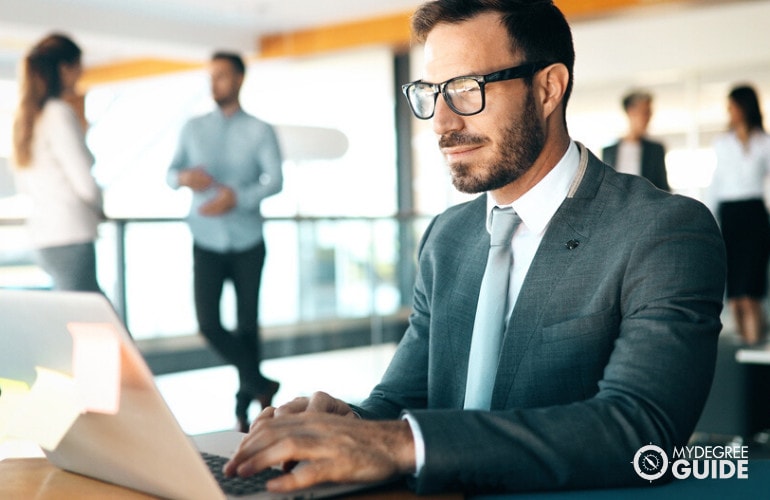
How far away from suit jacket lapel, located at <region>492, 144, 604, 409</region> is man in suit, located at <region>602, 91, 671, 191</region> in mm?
4646

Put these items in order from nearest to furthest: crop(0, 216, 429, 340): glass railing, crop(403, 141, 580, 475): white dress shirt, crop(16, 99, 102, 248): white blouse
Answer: crop(403, 141, 580, 475): white dress shirt, crop(16, 99, 102, 248): white blouse, crop(0, 216, 429, 340): glass railing

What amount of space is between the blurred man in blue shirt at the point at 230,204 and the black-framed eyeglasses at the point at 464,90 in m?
3.10

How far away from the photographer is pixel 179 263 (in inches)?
230

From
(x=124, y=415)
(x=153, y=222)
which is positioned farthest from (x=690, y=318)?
(x=153, y=222)

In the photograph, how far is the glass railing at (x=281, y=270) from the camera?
5.50 meters

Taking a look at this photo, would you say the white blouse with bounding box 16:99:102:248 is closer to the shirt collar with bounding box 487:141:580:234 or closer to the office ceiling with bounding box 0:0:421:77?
the shirt collar with bounding box 487:141:580:234

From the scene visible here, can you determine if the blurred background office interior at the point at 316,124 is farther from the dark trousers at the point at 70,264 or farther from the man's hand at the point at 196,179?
the dark trousers at the point at 70,264

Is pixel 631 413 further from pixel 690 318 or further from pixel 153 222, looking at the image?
pixel 153 222

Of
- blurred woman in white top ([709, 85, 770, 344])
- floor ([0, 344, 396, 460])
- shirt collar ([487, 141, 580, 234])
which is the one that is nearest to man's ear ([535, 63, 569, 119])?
shirt collar ([487, 141, 580, 234])

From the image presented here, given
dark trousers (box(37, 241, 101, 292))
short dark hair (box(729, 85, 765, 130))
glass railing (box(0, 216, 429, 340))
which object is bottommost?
glass railing (box(0, 216, 429, 340))

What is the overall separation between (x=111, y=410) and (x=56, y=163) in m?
3.22

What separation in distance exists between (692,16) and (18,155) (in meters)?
5.22

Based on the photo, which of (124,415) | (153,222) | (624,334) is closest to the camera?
(124,415)

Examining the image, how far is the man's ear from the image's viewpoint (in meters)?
1.45
